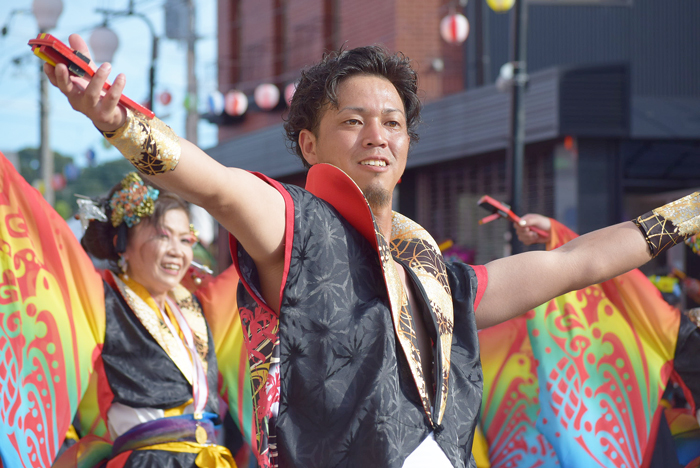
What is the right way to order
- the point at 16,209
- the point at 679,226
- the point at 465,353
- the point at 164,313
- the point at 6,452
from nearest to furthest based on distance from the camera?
the point at 465,353 → the point at 679,226 → the point at 6,452 → the point at 16,209 → the point at 164,313

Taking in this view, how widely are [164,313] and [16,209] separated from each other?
2.77ft

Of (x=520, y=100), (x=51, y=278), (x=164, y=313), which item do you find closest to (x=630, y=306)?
(x=164, y=313)

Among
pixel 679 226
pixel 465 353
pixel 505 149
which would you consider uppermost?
pixel 679 226

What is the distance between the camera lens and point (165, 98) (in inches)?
569

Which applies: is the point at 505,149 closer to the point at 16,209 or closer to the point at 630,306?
the point at 630,306

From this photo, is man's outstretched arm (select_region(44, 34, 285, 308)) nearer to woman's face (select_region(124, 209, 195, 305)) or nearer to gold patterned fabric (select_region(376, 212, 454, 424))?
gold patterned fabric (select_region(376, 212, 454, 424))

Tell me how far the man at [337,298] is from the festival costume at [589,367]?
1.85 metres

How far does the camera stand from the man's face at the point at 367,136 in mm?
1665

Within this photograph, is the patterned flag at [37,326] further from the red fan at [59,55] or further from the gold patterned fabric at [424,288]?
the red fan at [59,55]

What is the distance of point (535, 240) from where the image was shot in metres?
3.48

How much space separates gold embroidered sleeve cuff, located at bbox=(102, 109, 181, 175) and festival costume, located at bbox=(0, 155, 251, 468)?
1695 mm

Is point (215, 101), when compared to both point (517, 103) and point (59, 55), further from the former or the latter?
point (59, 55)

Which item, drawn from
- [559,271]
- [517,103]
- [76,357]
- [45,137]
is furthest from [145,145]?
[45,137]

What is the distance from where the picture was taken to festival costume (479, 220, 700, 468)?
3408 millimetres
